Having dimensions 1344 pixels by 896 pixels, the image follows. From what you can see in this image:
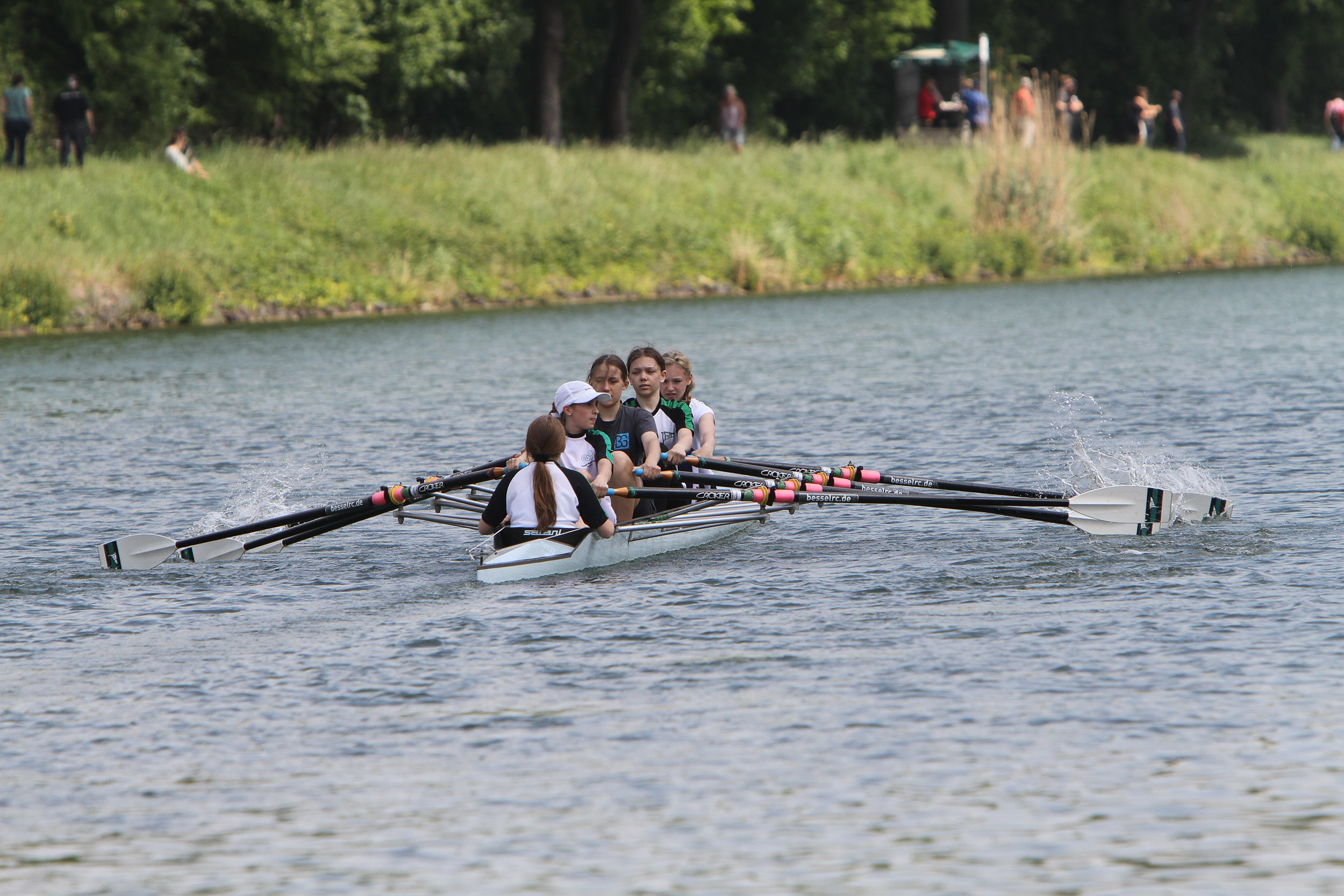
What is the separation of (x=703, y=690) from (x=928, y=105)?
39299 mm

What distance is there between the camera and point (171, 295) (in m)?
31.4

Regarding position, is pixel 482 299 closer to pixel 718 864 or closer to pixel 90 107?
pixel 90 107

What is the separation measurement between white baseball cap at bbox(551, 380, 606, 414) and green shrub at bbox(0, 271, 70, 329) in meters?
20.7

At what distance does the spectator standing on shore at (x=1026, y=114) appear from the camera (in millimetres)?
38781

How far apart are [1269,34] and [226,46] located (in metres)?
41.3

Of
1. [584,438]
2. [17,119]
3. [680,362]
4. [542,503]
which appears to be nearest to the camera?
[542,503]

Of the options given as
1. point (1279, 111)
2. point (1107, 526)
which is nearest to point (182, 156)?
point (1107, 526)

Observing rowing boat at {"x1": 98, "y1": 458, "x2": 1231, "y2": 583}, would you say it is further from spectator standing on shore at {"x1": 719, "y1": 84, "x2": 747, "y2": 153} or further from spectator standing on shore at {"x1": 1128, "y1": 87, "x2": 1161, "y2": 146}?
spectator standing on shore at {"x1": 1128, "y1": 87, "x2": 1161, "y2": 146}

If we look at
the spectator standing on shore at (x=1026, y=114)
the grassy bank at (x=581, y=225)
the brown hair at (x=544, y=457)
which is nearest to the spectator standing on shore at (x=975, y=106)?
the grassy bank at (x=581, y=225)

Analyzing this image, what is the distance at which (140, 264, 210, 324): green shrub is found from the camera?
31344 mm

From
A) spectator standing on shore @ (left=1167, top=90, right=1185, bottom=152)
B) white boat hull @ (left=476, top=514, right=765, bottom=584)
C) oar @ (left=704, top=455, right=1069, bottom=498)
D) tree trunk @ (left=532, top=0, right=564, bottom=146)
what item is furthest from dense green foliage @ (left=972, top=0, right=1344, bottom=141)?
white boat hull @ (left=476, top=514, right=765, bottom=584)

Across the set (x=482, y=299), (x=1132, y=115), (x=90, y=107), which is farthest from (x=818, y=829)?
(x=1132, y=115)

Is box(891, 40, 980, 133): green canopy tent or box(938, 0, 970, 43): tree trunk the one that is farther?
box(938, 0, 970, 43): tree trunk

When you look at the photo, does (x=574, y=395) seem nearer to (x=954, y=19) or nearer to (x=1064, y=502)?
(x=1064, y=502)
